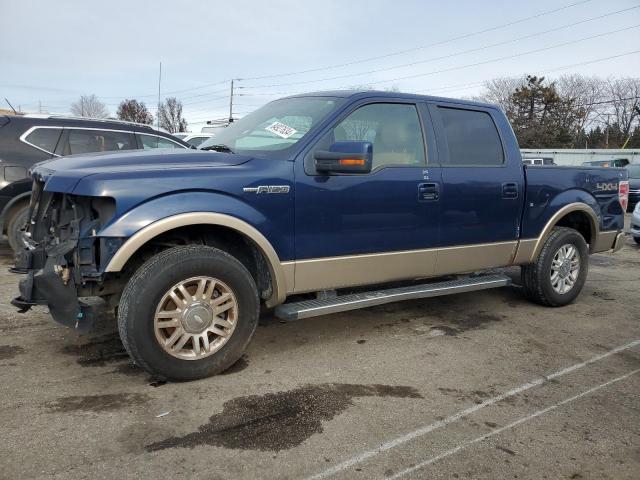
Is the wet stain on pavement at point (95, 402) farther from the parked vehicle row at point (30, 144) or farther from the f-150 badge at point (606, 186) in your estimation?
the f-150 badge at point (606, 186)

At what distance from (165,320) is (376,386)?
141 centimetres

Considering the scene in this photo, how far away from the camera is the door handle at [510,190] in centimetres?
491

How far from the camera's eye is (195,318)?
3430mm

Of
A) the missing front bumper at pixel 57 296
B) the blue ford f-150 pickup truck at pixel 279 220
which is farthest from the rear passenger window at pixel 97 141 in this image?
the missing front bumper at pixel 57 296

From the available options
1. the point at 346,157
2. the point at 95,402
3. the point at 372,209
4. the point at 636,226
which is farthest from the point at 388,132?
the point at 636,226

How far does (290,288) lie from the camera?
386 centimetres

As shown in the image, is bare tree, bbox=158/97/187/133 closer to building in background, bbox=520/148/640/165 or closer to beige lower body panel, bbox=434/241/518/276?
building in background, bbox=520/148/640/165

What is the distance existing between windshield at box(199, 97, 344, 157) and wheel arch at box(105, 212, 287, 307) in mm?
663

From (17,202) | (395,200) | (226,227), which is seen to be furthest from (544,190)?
(17,202)

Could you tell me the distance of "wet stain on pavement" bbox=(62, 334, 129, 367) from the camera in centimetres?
378

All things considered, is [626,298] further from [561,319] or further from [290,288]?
[290,288]

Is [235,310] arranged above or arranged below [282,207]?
below

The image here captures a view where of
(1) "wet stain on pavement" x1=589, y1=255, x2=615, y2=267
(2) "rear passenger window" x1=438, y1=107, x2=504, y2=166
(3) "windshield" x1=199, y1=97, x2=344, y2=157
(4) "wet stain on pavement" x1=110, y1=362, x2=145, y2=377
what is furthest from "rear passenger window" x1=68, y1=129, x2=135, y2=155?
(1) "wet stain on pavement" x1=589, y1=255, x2=615, y2=267

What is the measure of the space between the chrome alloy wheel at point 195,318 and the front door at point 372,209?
587 millimetres
